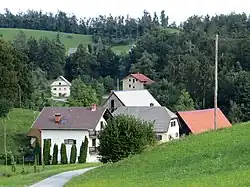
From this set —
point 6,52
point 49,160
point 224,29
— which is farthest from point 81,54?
point 49,160

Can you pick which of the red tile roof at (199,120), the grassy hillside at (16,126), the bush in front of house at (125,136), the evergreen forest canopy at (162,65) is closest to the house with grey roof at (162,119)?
the red tile roof at (199,120)

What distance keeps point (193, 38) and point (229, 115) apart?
105 feet

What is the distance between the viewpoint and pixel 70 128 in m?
52.8

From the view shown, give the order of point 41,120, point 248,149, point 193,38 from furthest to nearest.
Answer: point 193,38 < point 41,120 < point 248,149

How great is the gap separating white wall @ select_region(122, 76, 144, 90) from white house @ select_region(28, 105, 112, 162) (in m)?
42.1

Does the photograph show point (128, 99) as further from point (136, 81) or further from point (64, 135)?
point (136, 81)

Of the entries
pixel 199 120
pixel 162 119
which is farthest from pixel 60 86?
pixel 162 119

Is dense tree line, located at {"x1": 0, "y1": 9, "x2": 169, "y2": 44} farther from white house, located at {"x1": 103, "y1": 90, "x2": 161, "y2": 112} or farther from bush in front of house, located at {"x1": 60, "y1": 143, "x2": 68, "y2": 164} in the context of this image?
bush in front of house, located at {"x1": 60, "y1": 143, "x2": 68, "y2": 164}

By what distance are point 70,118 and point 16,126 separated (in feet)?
18.5

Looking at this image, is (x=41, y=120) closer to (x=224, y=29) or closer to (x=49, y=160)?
(x=49, y=160)

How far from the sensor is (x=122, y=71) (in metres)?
114

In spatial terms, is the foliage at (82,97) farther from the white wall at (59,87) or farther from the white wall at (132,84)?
the white wall at (59,87)

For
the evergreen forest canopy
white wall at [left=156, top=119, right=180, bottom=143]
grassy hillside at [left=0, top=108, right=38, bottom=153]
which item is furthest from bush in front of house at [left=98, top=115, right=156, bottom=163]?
the evergreen forest canopy

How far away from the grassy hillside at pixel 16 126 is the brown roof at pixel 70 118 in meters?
1.98
